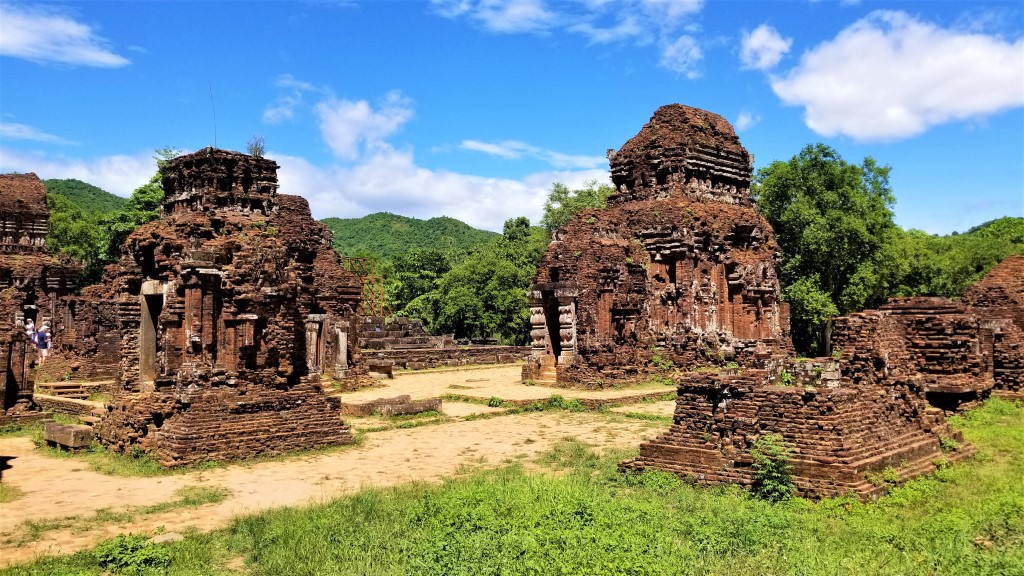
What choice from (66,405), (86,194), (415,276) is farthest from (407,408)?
(86,194)

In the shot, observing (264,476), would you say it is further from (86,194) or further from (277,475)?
(86,194)

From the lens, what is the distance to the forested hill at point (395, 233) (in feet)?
315

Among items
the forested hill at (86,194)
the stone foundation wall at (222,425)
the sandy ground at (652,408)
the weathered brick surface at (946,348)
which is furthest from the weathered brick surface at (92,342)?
the forested hill at (86,194)

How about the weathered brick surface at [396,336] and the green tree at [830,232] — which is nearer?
the green tree at [830,232]

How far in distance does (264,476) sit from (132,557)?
164 inches

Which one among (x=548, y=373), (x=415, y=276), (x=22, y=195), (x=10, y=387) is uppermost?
(x=22, y=195)

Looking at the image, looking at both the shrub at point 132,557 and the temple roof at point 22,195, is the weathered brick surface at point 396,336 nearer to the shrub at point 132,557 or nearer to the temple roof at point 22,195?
the temple roof at point 22,195

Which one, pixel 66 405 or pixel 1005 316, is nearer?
pixel 66 405

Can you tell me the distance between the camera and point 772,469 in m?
9.33

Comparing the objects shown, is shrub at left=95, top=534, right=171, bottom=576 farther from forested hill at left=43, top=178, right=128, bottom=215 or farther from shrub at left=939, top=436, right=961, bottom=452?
forested hill at left=43, top=178, right=128, bottom=215

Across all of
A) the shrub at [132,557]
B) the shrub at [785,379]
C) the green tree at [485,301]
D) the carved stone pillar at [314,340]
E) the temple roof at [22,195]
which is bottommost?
the shrub at [132,557]

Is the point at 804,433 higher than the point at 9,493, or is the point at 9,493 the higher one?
the point at 804,433

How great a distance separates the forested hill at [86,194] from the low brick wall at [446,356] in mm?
50496

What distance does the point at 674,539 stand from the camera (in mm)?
7230
